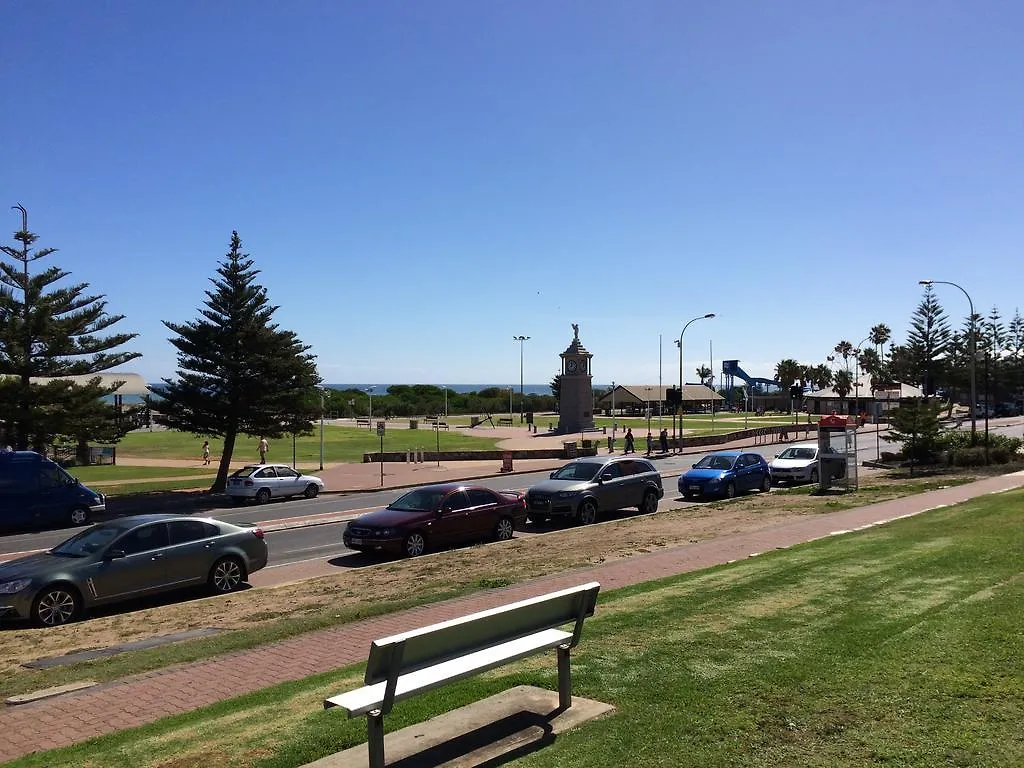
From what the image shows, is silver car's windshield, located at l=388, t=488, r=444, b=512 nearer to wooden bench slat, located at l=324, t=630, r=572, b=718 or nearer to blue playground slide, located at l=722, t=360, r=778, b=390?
wooden bench slat, located at l=324, t=630, r=572, b=718

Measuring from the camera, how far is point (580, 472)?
20.9 m

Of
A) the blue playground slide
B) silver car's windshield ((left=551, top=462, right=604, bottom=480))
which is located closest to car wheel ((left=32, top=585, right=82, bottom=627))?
silver car's windshield ((left=551, top=462, right=604, bottom=480))

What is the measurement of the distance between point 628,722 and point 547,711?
57cm

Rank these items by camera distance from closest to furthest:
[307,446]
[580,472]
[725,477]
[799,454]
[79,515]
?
1. [580,472]
2. [79,515]
3. [725,477]
4. [799,454]
5. [307,446]

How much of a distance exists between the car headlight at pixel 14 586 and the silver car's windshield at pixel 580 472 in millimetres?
12570

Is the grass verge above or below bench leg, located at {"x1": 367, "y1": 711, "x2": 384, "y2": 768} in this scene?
below

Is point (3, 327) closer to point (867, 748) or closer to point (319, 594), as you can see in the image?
point (319, 594)

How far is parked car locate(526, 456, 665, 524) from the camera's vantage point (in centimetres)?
1962

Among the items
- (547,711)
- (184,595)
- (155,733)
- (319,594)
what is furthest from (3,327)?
(547,711)

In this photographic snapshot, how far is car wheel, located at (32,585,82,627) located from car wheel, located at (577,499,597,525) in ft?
37.3

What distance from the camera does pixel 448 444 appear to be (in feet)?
184

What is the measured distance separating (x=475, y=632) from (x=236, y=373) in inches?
1104

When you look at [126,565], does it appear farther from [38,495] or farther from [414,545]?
[38,495]

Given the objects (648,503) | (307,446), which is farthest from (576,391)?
(648,503)
